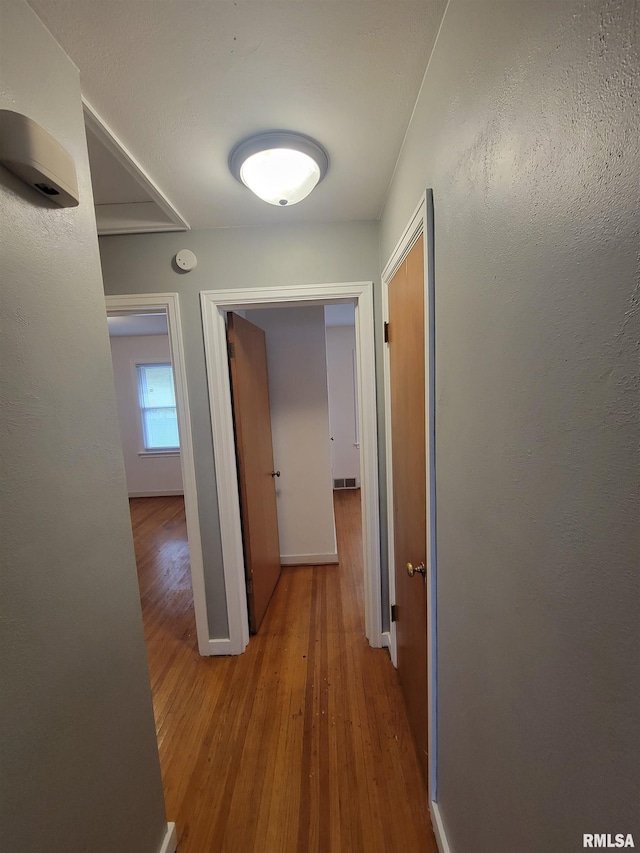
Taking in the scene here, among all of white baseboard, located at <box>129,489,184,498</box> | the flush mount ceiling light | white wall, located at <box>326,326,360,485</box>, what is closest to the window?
white baseboard, located at <box>129,489,184,498</box>

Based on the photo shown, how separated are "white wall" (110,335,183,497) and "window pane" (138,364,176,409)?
0.36 ft

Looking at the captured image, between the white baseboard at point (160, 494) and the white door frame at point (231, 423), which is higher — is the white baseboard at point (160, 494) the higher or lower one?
the lower one

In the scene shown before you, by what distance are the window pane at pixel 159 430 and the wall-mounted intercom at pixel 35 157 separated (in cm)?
476

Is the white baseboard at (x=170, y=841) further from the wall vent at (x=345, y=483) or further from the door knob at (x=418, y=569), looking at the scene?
the wall vent at (x=345, y=483)

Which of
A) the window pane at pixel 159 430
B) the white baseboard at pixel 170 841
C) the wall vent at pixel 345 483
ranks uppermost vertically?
the window pane at pixel 159 430

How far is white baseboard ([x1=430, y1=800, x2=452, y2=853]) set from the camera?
101cm

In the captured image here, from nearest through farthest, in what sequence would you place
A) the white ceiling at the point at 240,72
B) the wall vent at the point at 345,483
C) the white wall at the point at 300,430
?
→ the white ceiling at the point at 240,72, the white wall at the point at 300,430, the wall vent at the point at 345,483

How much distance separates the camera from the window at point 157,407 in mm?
5066

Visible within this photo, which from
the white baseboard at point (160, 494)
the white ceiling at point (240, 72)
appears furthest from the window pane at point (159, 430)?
the white ceiling at point (240, 72)

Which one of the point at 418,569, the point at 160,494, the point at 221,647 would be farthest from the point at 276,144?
the point at 160,494

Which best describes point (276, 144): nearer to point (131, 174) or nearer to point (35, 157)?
point (131, 174)

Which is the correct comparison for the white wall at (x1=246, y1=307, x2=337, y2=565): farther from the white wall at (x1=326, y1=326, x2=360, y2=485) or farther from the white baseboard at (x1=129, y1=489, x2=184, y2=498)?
the white baseboard at (x1=129, y1=489, x2=184, y2=498)

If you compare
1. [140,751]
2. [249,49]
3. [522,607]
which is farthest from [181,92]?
[140,751]

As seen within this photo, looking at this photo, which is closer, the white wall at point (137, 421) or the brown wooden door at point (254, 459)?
the brown wooden door at point (254, 459)
